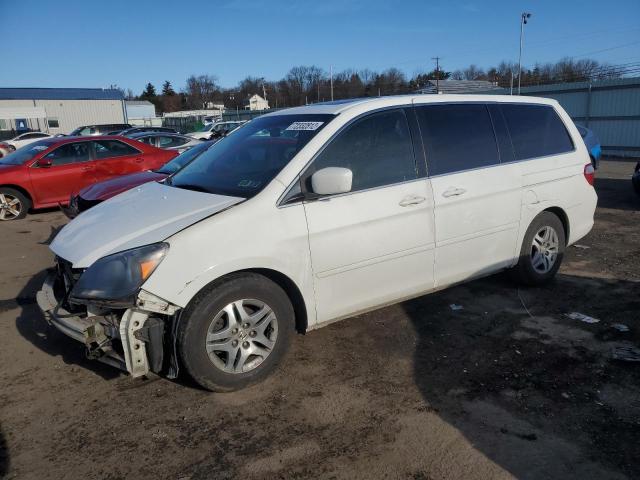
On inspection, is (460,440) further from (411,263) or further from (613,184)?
(613,184)

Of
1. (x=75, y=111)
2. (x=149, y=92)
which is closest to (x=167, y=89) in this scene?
(x=149, y=92)

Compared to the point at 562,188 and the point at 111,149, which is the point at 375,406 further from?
the point at 111,149

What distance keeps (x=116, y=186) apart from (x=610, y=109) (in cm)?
1995

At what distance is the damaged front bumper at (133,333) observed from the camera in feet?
9.75

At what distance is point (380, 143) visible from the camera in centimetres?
385

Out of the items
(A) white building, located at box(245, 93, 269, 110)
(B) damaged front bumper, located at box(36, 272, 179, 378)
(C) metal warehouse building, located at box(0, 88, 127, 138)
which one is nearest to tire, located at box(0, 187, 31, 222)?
(B) damaged front bumper, located at box(36, 272, 179, 378)

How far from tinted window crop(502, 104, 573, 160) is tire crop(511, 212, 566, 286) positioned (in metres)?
0.66

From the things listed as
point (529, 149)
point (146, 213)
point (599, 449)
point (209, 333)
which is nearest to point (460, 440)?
point (599, 449)

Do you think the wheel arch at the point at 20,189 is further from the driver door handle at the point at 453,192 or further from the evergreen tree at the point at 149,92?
the evergreen tree at the point at 149,92

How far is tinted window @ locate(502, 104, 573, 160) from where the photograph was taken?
472 centimetres

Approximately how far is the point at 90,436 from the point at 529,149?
438 centimetres

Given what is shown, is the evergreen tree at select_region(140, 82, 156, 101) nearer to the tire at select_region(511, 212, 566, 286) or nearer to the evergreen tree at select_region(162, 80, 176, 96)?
the evergreen tree at select_region(162, 80, 176, 96)

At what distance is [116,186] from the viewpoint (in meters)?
7.52

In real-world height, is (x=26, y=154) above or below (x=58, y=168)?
above
